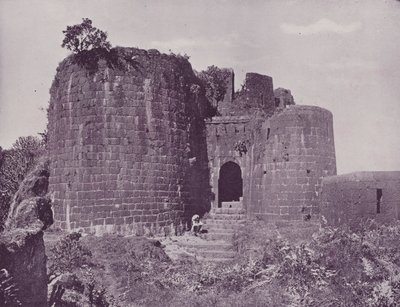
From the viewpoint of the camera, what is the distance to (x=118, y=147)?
58.9 ft

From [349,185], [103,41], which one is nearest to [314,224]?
[349,185]

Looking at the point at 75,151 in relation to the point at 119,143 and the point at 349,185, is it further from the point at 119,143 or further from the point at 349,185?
the point at 349,185

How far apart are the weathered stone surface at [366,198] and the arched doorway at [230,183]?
8.58 metres

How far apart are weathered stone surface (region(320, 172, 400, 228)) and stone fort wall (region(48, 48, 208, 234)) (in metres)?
6.96

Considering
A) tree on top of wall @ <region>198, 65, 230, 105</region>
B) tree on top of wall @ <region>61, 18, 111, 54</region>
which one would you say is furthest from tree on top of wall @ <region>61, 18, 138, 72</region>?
tree on top of wall @ <region>198, 65, 230, 105</region>

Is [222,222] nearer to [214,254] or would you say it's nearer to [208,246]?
[208,246]

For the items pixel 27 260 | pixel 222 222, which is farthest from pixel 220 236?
pixel 27 260

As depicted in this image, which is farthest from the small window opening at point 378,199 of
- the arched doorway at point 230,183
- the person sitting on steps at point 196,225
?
the arched doorway at point 230,183

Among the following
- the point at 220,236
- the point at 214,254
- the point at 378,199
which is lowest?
the point at 214,254

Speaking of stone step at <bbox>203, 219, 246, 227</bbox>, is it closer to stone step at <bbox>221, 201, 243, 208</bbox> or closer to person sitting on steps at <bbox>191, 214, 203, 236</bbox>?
person sitting on steps at <bbox>191, 214, 203, 236</bbox>

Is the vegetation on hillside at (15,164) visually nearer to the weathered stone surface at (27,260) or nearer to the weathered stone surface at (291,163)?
the weathered stone surface at (291,163)

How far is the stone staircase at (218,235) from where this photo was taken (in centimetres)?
1698

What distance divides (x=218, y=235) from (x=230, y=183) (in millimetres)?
5654

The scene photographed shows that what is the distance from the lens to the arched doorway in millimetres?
23906
